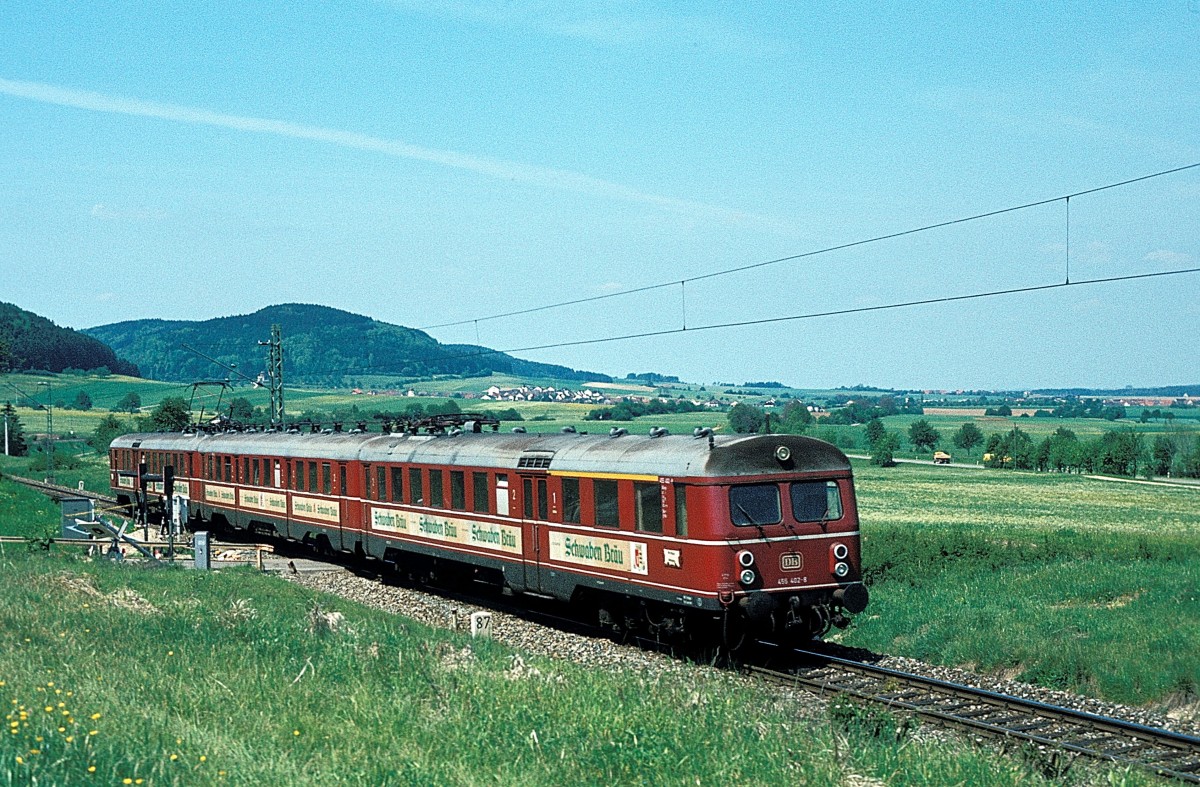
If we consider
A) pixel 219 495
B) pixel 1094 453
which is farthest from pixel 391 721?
pixel 1094 453

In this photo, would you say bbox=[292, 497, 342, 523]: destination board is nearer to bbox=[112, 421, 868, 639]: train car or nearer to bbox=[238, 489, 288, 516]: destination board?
bbox=[238, 489, 288, 516]: destination board

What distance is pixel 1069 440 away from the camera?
111 meters

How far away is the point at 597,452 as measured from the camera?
64.1 feet

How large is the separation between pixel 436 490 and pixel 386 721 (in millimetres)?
14138

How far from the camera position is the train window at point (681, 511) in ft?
55.9

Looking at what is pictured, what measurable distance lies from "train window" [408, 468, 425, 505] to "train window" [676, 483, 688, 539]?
31.9ft

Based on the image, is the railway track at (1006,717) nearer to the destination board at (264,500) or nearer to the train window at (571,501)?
the train window at (571,501)

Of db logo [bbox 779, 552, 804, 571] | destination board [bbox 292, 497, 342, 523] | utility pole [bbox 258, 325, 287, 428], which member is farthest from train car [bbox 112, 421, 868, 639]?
utility pole [bbox 258, 325, 287, 428]

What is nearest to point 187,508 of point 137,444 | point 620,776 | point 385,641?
point 137,444

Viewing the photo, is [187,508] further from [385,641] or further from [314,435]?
[385,641]

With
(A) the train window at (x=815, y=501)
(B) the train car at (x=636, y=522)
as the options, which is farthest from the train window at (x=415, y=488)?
(A) the train window at (x=815, y=501)

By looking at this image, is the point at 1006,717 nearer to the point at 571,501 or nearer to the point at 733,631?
the point at 733,631

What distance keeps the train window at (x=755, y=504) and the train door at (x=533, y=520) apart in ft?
15.6

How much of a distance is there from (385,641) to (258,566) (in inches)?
616
